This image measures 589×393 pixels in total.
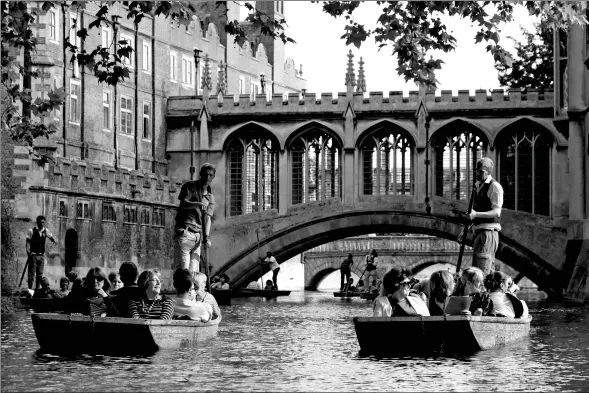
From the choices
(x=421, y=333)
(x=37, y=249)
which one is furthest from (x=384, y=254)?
(x=421, y=333)

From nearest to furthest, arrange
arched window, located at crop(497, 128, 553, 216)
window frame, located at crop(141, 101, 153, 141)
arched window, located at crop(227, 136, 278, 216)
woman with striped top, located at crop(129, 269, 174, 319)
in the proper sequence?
woman with striped top, located at crop(129, 269, 174, 319)
arched window, located at crop(497, 128, 553, 216)
arched window, located at crop(227, 136, 278, 216)
window frame, located at crop(141, 101, 153, 141)

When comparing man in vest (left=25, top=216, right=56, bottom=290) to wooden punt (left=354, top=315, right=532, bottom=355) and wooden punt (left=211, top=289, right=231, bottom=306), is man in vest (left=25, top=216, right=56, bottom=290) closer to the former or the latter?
wooden punt (left=211, top=289, right=231, bottom=306)

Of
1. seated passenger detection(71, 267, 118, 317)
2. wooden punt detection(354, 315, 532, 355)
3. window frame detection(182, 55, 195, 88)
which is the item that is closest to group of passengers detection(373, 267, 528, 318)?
wooden punt detection(354, 315, 532, 355)

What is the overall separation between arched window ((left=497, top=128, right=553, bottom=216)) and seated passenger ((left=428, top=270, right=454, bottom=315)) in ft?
97.2

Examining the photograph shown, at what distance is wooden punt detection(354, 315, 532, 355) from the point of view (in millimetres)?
13062

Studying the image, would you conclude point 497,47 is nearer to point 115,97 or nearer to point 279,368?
point 279,368

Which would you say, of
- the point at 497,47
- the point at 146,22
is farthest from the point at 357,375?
the point at 146,22

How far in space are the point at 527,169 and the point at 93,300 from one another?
32218 mm

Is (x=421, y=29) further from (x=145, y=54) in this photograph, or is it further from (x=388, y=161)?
(x=145, y=54)

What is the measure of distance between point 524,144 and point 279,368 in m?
32.8

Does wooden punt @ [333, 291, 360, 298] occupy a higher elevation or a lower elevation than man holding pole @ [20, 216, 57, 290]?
lower

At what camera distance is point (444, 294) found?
14.4 meters

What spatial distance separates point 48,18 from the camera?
4294 centimetres

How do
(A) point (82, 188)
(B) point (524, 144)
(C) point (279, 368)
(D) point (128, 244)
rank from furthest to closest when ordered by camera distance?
(B) point (524, 144) < (D) point (128, 244) < (A) point (82, 188) < (C) point (279, 368)
